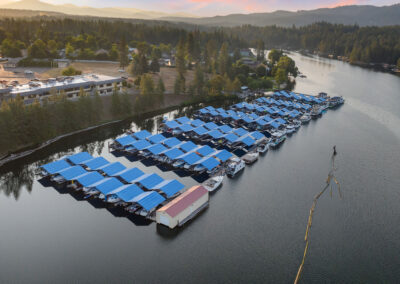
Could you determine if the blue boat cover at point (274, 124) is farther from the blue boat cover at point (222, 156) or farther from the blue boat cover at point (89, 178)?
the blue boat cover at point (89, 178)

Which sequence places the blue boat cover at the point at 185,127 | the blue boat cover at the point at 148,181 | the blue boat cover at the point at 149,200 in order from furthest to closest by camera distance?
the blue boat cover at the point at 185,127 < the blue boat cover at the point at 148,181 < the blue boat cover at the point at 149,200

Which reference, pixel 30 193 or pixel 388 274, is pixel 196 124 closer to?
pixel 30 193

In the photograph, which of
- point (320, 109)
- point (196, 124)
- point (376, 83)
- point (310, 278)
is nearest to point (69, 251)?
point (310, 278)

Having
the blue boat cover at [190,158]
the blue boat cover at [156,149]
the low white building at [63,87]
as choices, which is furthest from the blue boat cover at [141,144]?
the low white building at [63,87]

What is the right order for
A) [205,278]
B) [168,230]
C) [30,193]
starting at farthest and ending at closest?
1. [30,193]
2. [168,230]
3. [205,278]

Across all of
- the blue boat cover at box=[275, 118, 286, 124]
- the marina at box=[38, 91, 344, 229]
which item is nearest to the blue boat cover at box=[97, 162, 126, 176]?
the marina at box=[38, 91, 344, 229]

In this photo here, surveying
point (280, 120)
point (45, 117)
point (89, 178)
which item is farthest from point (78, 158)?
point (280, 120)
